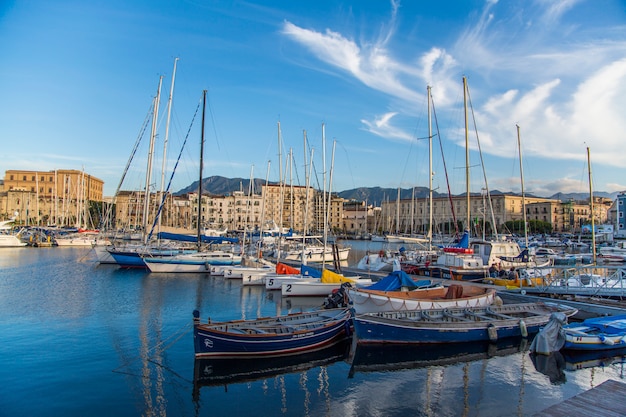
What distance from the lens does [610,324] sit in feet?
60.2

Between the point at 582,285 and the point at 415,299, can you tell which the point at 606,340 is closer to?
the point at 415,299

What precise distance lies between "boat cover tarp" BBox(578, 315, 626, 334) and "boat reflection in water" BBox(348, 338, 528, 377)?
287 centimetres

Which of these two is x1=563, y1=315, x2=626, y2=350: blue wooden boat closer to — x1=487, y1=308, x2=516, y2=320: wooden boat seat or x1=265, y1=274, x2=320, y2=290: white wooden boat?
x1=487, y1=308, x2=516, y2=320: wooden boat seat

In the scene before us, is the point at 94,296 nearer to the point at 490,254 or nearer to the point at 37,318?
the point at 37,318

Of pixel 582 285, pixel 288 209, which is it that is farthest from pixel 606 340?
pixel 288 209

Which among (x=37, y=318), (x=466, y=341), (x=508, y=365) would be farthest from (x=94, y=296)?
(x=508, y=365)

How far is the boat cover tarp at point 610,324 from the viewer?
58.8 ft

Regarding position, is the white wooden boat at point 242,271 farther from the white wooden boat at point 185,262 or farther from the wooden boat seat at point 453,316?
the wooden boat seat at point 453,316

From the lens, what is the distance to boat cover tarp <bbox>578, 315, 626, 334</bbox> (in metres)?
17.9

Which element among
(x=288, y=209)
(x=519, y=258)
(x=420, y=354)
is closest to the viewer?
(x=420, y=354)

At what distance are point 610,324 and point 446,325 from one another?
705cm

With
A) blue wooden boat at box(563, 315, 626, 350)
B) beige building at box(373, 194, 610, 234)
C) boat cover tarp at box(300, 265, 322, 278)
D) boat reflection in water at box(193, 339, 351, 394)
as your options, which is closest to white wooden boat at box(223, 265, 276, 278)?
boat cover tarp at box(300, 265, 322, 278)

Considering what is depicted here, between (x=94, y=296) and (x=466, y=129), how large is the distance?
33.1 m

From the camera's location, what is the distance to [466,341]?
18750 millimetres
